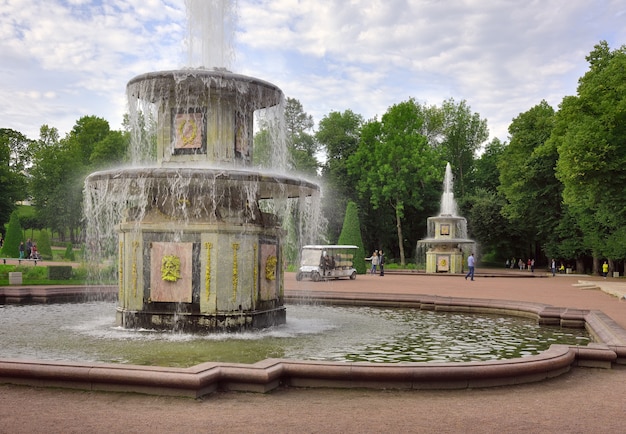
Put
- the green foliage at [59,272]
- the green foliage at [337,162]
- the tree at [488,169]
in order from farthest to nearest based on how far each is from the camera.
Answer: the tree at [488,169] → the green foliage at [337,162] → the green foliage at [59,272]

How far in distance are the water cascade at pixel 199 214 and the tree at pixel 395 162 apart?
43876 millimetres

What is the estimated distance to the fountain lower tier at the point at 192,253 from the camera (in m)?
12.5

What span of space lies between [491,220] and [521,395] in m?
56.6

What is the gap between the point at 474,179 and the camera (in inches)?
2943

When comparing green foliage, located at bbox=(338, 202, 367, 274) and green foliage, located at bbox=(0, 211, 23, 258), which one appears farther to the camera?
green foliage, located at bbox=(0, 211, 23, 258)

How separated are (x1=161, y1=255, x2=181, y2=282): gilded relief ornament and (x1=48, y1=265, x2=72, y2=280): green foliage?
619 inches

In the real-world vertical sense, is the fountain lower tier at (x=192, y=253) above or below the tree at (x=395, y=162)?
below

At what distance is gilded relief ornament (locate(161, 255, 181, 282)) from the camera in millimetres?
12593

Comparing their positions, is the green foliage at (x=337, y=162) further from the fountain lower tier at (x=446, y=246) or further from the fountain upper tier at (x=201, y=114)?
the fountain upper tier at (x=201, y=114)

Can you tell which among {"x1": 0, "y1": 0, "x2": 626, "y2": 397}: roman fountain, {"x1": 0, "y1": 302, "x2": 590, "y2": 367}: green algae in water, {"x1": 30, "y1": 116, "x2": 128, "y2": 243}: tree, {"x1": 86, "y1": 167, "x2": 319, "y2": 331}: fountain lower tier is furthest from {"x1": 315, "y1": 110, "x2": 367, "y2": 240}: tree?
{"x1": 86, "y1": 167, "x2": 319, "y2": 331}: fountain lower tier

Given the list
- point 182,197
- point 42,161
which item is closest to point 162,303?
point 182,197

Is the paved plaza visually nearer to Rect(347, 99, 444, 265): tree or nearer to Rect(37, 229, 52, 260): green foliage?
Rect(37, 229, 52, 260): green foliage

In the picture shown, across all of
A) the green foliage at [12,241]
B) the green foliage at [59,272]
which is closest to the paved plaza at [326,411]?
the green foliage at [59,272]

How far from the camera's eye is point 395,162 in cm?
5809
